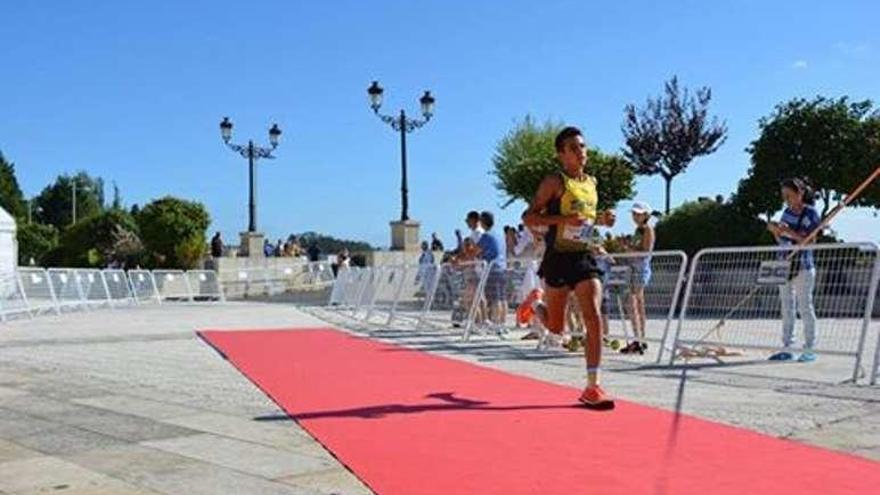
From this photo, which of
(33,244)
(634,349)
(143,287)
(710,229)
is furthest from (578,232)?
(33,244)

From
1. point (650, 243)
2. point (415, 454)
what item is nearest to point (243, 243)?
point (650, 243)

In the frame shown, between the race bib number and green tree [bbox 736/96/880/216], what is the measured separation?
2167cm

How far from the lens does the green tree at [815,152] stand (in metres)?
27.0

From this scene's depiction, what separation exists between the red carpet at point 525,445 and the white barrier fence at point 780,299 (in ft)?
6.28

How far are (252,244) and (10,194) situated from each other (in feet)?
226

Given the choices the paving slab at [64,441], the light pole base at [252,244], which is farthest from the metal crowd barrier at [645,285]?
the light pole base at [252,244]

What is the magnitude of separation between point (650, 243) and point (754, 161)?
18.3 m

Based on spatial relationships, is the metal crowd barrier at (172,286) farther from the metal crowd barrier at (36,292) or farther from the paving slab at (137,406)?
the paving slab at (137,406)

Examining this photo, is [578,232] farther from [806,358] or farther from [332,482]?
[806,358]

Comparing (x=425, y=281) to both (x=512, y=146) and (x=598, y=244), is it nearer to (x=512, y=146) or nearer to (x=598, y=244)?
(x=598, y=244)

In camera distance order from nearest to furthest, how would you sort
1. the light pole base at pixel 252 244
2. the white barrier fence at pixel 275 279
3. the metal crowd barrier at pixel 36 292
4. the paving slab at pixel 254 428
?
the paving slab at pixel 254 428
the metal crowd barrier at pixel 36 292
the white barrier fence at pixel 275 279
the light pole base at pixel 252 244

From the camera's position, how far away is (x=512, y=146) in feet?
212

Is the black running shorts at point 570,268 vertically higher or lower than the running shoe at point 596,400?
higher

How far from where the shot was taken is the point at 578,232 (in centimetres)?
639
